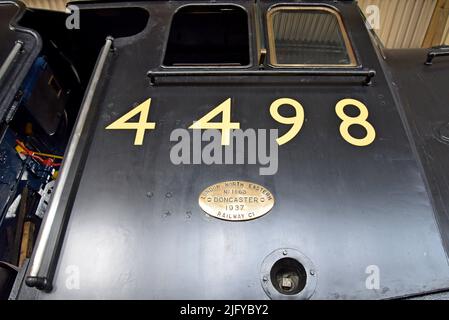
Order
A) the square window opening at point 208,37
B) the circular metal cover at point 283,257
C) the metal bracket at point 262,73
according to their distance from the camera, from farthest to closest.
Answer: the square window opening at point 208,37, the metal bracket at point 262,73, the circular metal cover at point 283,257

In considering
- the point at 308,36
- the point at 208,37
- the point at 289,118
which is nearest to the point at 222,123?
the point at 289,118

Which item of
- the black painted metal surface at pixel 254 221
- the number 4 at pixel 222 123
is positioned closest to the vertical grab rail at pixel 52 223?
the black painted metal surface at pixel 254 221

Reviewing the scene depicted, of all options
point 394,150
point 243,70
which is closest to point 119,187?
point 243,70

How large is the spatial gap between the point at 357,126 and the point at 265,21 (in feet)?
2.68

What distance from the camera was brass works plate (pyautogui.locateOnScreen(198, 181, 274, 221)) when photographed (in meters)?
1.35

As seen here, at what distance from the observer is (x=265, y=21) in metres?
2.03

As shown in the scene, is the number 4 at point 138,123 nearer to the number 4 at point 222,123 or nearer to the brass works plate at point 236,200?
the number 4 at point 222,123

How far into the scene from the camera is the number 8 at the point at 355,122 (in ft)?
5.04

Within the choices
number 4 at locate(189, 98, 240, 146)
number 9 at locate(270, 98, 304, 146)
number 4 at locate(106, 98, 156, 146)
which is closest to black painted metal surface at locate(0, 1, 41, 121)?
number 4 at locate(106, 98, 156, 146)

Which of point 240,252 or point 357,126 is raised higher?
point 357,126

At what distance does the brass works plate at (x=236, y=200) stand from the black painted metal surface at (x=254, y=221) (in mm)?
26

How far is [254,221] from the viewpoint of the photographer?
1342 millimetres

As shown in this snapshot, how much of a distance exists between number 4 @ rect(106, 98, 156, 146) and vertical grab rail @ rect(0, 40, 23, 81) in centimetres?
56
